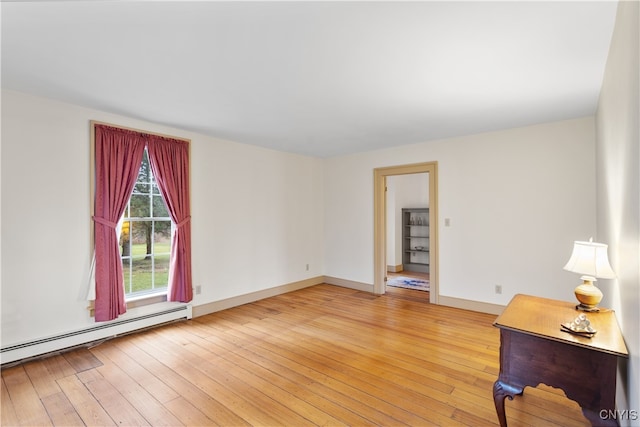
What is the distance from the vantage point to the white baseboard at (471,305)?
4.13m

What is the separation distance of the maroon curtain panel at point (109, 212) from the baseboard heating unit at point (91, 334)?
0.62 feet

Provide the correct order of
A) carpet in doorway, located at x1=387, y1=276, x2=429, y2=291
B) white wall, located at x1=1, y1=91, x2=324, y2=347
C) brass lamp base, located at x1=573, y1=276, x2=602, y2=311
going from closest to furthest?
brass lamp base, located at x1=573, y1=276, x2=602, y2=311, white wall, located at x1=1, y1=91, x2=324, y2=347, carpet in doorway, located at x1=387, y1=276, x2=429, y2=291

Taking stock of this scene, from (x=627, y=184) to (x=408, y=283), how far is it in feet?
15.8

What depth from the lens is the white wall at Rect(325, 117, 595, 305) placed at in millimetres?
3604

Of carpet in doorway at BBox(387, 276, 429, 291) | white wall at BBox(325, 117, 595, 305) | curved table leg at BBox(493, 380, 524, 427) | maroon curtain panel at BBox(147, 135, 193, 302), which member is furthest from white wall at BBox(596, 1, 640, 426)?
maroon curtain panel at BBox(147, 135, 193, 302)

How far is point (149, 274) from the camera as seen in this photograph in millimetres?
3863

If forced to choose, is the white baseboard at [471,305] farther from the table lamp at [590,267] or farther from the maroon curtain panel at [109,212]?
the maroon curtain panel at [109,212]

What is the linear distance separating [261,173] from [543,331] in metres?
4.24

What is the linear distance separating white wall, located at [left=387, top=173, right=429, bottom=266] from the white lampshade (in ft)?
16.8

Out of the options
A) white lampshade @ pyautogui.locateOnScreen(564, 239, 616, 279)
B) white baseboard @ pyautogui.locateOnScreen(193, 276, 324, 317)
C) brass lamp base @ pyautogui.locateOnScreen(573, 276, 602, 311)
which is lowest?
white baseboard @ pyautogui.locateOnScreen(193, 276, 324, 317)

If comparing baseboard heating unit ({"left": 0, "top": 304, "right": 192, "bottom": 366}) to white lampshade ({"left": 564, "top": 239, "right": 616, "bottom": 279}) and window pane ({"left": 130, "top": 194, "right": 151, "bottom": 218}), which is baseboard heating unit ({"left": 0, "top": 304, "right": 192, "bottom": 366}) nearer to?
window pane ({"left": 130, "top": 194, "right": 151, "bottom": 218})

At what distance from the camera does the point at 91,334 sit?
3.22 m

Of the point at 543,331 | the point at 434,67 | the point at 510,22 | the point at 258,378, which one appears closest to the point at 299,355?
the point at 258,378

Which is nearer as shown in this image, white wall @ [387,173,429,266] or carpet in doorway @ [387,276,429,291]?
carpet in doorway @ [387,276,429,291]
